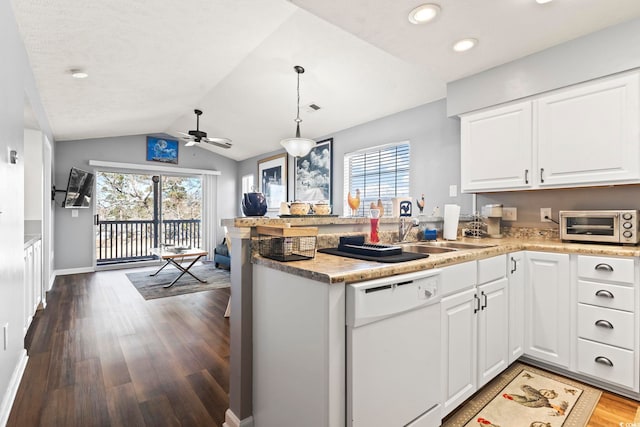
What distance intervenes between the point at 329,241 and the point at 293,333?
2.37 ft

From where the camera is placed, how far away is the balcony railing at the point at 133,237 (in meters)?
6.55

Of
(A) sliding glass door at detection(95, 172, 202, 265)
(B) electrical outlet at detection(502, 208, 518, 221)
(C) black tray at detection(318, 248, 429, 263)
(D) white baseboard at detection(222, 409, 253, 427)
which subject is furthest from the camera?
(A) sliding glass door at detection(95, 172, 202, 265)

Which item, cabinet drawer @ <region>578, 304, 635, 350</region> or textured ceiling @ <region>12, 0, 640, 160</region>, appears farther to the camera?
textured ceiling @ <region>12, 0, 640, 160</region>

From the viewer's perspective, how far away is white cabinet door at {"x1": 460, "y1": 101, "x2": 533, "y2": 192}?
2553 millimetres

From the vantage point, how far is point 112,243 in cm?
664

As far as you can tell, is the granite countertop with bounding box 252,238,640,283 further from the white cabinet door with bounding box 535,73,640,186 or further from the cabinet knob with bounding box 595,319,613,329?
the white cabinet door with bounding box 535,73,640,186

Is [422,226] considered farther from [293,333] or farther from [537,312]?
[293,333]

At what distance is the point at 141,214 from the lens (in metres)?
6.88

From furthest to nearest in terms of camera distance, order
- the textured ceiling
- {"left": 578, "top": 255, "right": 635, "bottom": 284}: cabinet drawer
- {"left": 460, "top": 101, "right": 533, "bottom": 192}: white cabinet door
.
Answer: {"left": 460, "top": 101, "right": 533, "bottom": 192}: white cabinet door < the textured ceiling < {"left": 578, "top": 255, "right": 635, "bottom": 284}: cabinet drawer

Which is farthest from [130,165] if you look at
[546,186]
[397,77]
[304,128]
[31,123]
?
[546,186]

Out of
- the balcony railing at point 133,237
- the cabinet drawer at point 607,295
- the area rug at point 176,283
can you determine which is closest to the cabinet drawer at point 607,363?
the cabinet drawer at point 607,295

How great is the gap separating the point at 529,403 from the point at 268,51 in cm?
369

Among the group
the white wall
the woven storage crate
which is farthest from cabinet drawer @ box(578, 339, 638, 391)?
the white wall

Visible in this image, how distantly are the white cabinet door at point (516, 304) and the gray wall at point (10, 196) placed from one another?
304cm
